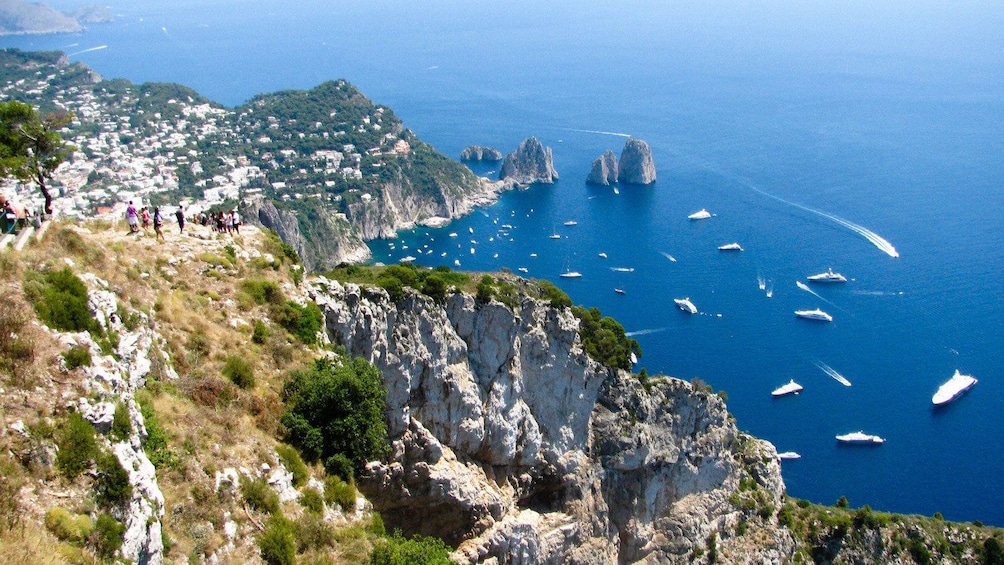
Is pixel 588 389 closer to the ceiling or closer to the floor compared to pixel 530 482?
closer to the ceiling

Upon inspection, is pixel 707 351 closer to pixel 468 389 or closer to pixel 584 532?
pixel 584 532

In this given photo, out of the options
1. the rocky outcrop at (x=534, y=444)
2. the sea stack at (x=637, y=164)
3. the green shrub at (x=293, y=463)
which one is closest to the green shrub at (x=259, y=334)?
the rocky outcrop at (x=534, y=444)

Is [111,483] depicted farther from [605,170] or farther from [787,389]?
[605,170]

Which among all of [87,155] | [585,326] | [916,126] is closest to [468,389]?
[585,326]

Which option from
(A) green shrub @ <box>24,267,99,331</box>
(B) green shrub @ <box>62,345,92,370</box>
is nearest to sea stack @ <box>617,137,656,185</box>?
(A) green shrub @ <box>24,267,99,331</box>

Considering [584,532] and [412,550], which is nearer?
[412,550]

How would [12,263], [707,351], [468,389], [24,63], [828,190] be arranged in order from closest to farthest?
[12,263] < [468,389] < [707,351] < [828,190] < [24,63]
